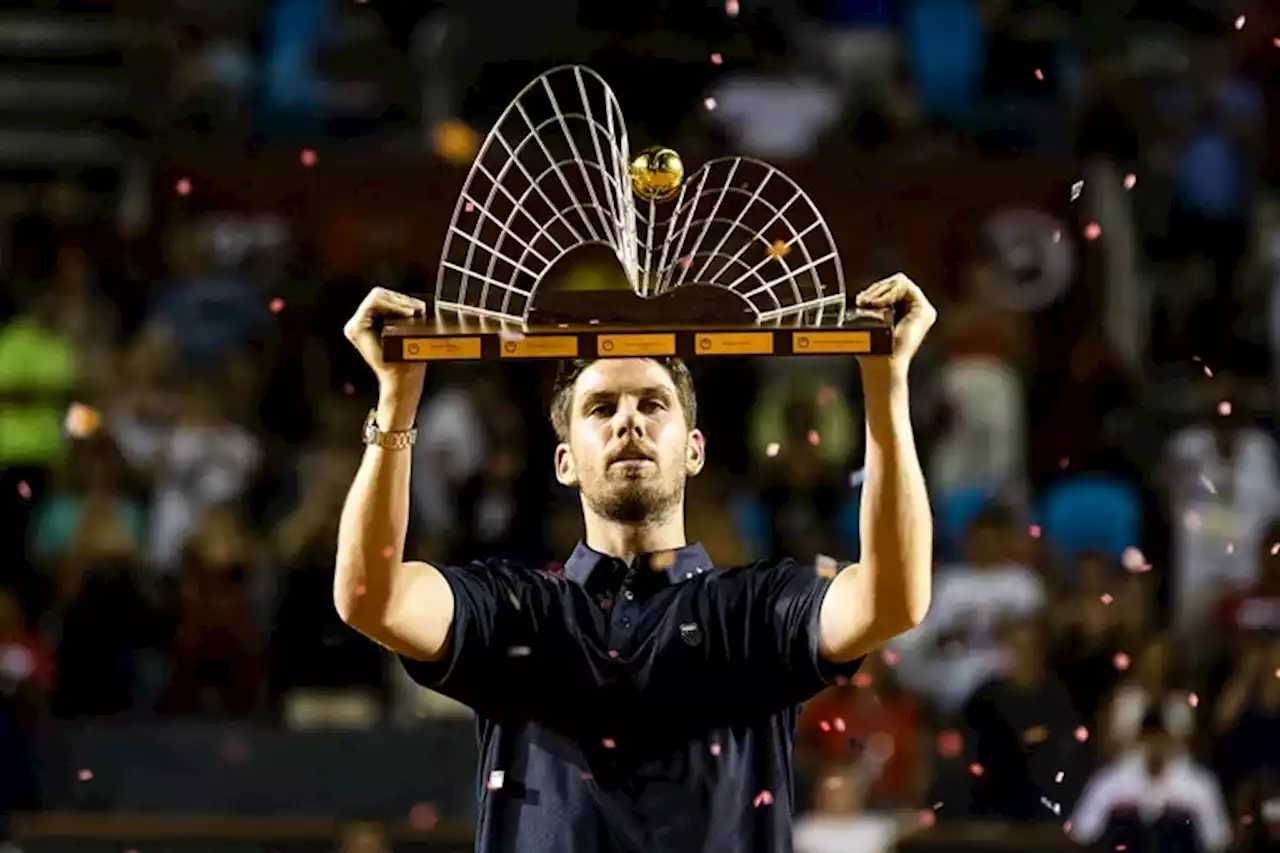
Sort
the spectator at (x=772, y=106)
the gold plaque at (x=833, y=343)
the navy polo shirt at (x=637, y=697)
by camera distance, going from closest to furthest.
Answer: the gold plaque at (x=833, y=343) < the navy polo shirt at (x=637, y=697) < the spectator at (x=772, y=106)

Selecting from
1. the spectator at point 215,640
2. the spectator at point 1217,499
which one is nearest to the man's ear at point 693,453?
the spectator at point 215,640

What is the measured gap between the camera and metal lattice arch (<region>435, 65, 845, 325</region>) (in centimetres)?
449

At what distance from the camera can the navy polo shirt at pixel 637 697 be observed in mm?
4219

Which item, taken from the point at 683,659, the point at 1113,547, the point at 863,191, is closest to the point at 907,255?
the point at 863,191

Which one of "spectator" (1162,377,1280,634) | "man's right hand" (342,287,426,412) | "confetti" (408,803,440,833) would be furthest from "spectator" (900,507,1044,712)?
"man's right hand" (342,287,426,412)

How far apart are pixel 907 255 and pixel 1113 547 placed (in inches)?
57.8

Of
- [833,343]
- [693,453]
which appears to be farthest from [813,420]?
[833,343]

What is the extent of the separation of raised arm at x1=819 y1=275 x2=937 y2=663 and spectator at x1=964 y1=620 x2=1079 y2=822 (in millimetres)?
4004

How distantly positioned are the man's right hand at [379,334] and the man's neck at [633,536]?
0.45m

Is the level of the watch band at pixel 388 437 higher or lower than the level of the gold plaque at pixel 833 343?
lower

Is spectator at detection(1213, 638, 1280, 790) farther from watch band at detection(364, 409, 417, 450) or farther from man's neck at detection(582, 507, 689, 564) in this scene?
watch band at detection(364, 409, 417, 450)

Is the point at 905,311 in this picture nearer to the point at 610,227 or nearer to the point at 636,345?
the point at 636,345

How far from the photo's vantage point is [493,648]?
4.34 meters

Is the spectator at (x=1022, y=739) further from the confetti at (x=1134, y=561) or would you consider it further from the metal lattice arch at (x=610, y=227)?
the metal lattice arch at (x=610, y=227)
